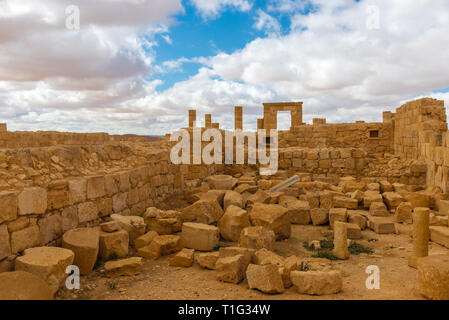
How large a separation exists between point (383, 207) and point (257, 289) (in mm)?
5858

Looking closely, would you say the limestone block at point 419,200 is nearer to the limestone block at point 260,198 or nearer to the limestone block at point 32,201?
the limestone block at point 260,198

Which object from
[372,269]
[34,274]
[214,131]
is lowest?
[372,269]

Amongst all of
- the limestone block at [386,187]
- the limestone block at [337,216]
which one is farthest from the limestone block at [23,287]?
the limestone block at [386,187]

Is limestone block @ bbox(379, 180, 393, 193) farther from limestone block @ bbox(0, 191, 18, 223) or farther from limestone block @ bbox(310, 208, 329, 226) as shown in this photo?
limestone block @ bbox(0, 191, 18, 223)

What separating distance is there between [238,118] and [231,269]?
73.1 ft

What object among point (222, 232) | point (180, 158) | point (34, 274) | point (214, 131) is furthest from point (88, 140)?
point (34, 274)

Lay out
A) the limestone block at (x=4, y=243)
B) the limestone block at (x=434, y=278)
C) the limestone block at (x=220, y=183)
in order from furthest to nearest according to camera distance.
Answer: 1. the limestone block at (x=220, y=183)
2. the limestone block at (x=4, y=243)
3. the limestone block at (x=434, y=278)

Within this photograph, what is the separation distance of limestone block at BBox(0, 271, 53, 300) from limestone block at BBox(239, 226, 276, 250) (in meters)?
3.06

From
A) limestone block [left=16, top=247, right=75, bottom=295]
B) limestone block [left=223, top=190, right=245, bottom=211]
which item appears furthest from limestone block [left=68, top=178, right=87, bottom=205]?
limestone block [left=223, top=190, right=245, bottom=211]

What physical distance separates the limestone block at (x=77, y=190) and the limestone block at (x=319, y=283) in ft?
11.9

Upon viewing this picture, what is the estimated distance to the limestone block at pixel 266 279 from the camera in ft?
A: 12.9

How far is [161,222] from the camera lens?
6.29m
